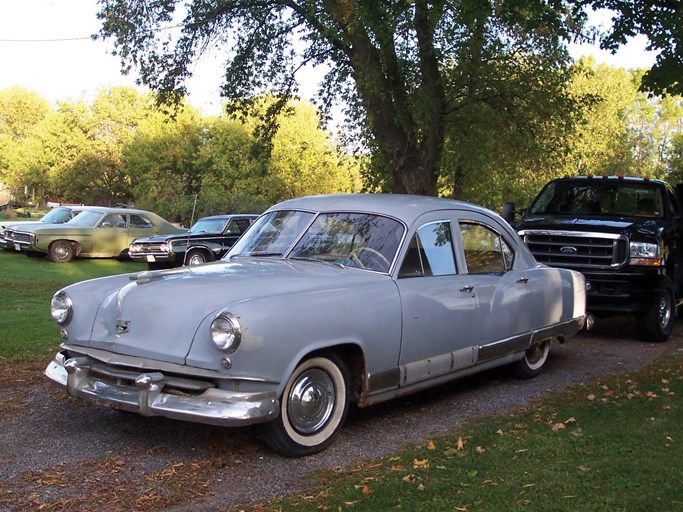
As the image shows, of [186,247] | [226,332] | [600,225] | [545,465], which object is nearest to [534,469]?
[545,465]

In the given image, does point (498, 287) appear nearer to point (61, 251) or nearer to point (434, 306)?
point (434, 306)

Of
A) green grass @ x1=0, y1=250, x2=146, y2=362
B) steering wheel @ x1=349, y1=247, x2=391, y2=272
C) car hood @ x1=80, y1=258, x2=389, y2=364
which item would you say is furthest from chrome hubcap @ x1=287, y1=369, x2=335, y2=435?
green grass @ x1=0, y1=250, x2=146, y2=362

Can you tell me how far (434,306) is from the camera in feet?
18.7

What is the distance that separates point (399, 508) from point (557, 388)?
351 cm

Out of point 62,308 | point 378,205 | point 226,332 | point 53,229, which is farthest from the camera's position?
point 53,229

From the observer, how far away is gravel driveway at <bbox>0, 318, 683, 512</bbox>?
4.18 meters

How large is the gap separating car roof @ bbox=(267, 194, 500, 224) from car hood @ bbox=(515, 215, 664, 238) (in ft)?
12.0

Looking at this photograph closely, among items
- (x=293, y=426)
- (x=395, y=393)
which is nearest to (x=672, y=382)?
(x=395, y=393)

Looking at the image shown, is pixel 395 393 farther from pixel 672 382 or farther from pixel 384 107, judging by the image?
pixel 384 107

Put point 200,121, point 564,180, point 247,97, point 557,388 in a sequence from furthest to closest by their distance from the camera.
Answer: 1. point 200,121
2. point 247,97
3. point 564,180
4. point 557,388

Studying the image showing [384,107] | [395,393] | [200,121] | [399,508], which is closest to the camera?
[399,508]

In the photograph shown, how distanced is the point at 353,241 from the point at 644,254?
520cm

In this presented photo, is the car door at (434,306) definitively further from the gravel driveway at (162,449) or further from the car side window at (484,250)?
the gravel driveway at (162,449)

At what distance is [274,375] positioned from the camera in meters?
4.57
